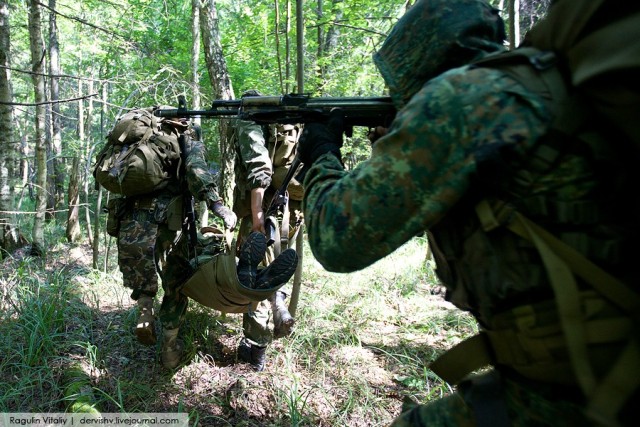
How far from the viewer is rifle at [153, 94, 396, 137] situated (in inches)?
65.2

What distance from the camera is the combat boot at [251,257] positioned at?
3252 millimetres

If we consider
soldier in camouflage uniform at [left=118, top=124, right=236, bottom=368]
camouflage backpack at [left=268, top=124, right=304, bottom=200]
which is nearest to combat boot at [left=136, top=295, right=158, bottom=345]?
soldier in camouflage uniform at [left=118, top=124, right=236, bottom=368]

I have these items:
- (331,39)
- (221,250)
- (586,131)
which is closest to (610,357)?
(586,131)

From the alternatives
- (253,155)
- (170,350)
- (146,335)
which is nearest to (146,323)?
(146,335)

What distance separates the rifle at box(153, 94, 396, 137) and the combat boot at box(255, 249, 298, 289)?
1197 mm

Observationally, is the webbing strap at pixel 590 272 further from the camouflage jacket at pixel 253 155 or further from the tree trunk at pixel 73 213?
the tree trunk at pixel 73 213

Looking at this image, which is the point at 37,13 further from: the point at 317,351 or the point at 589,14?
the point at 589,14

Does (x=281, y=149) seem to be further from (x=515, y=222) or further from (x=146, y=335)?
(x=515, y=222)

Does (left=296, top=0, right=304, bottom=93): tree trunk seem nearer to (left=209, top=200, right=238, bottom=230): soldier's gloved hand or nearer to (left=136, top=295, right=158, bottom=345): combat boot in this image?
(left=209, top=200, right=238, bottom=230): soldier's gloved hand

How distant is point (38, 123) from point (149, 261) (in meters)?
4.47

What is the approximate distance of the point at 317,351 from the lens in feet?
12.3

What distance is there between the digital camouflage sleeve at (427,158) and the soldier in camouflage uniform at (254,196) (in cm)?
262

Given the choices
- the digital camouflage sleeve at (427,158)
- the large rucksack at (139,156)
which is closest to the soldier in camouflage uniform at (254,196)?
the large rucksack at (139,156)

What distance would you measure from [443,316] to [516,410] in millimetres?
3535
